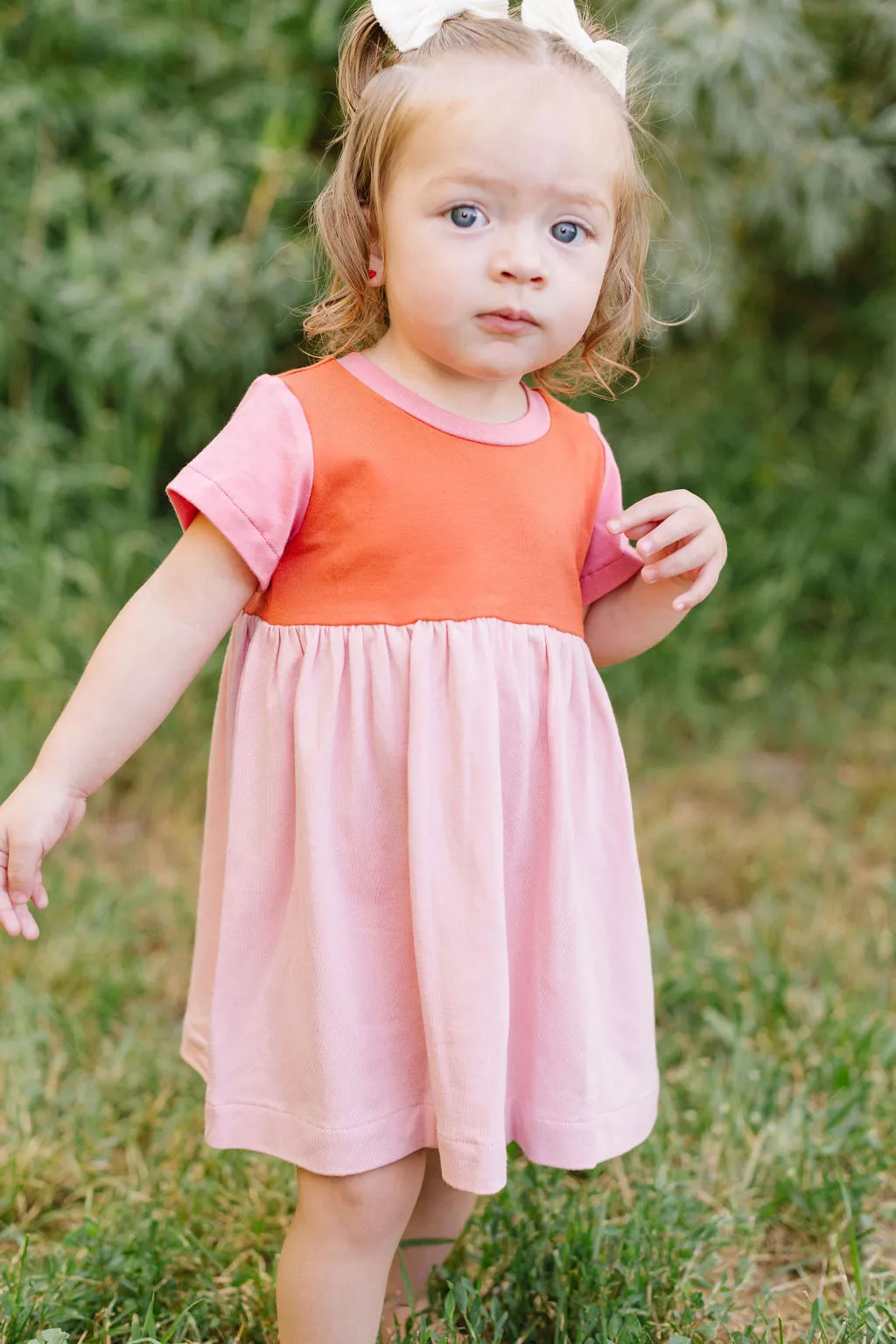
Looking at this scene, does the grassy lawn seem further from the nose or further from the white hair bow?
the white hair bow

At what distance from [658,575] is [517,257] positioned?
14.6 inches

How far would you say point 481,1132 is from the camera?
137cm

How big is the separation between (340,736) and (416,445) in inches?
11.7

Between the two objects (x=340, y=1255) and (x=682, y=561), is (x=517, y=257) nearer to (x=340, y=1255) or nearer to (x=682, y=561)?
(x=682, y=561)

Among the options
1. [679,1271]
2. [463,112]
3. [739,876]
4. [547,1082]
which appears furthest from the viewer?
[739,876]

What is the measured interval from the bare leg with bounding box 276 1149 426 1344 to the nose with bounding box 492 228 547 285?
895 millimetres

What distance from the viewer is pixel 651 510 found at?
56.2 inches

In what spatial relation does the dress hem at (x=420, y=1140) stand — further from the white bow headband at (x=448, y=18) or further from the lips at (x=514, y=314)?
the white bow headband at (x=448, y=18)

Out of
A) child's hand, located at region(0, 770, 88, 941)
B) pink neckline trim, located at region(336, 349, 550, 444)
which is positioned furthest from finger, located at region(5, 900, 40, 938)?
pink neckline trim, located at region(336, 349, 550, 444)

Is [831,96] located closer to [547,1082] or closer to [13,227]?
[13,227]

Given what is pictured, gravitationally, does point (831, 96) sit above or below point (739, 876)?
above

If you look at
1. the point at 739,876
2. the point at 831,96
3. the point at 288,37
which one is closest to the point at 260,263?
the point at 288,37

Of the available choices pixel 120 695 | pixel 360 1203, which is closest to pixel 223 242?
pixel 120 695

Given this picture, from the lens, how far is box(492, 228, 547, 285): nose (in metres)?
1.29
